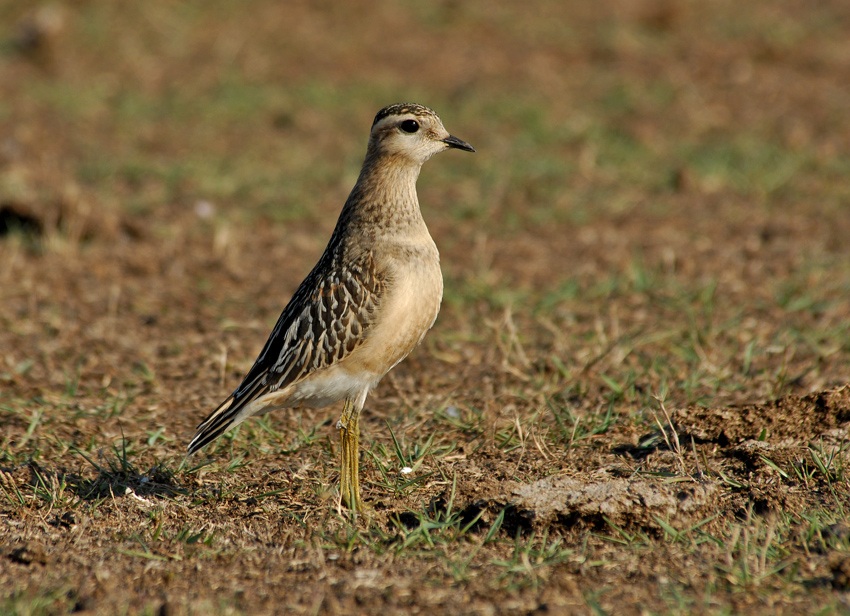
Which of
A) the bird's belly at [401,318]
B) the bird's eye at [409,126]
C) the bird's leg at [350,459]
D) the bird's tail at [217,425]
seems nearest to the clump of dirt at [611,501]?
the bird's leg at [350,459]

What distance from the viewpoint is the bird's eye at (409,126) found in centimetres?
583

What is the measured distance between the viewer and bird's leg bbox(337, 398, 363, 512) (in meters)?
5.21

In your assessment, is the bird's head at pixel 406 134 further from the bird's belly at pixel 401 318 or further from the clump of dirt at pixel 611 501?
the clump of dirt at pixel 611 501

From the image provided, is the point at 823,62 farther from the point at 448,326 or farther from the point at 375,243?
the point at 375,243

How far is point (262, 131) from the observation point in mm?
12352

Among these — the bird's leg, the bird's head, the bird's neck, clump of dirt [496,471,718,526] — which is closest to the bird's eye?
the bird's head

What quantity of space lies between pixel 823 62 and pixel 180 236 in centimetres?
931

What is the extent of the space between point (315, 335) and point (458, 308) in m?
2.74

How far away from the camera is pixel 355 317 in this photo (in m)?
5.42

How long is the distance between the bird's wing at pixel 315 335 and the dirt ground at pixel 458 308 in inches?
16.6

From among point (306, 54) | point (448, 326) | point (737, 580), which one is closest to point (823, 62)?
point (306, 54)

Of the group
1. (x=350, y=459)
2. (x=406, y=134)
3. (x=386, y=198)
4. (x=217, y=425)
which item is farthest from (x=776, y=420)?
(x=217, y=425)

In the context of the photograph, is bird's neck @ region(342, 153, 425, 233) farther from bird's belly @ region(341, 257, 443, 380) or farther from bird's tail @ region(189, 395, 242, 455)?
bird's tail @ region(189, 395, 242, 455)

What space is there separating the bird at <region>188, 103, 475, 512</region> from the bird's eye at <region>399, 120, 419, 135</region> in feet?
0.24
